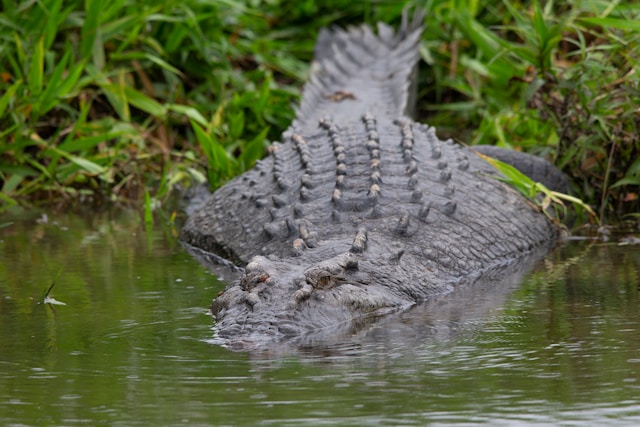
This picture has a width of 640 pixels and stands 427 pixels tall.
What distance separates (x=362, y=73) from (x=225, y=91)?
1072 millimetres

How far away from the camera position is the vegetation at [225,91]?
628 centimetres

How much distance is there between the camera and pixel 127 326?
4152 mm

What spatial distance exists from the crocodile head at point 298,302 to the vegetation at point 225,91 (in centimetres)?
219

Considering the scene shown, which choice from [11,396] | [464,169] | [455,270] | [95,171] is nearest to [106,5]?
[95,171]

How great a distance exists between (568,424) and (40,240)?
156 inches

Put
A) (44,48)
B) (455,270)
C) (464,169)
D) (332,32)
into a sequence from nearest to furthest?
(455,270)
(464,169)
(44,48)
(332,32)

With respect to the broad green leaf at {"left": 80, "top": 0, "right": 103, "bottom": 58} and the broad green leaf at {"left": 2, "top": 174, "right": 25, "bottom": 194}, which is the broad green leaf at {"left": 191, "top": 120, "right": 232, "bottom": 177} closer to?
the broad green leaf at {"left": 2, "top": 174, "right": 25, "bottom": 194}

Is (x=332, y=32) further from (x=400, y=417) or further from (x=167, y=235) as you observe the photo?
(x=400, y=417)

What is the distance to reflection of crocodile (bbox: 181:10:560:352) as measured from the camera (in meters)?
4.13

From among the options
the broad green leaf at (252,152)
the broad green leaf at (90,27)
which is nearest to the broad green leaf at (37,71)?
the broad green leaf at (90,27)

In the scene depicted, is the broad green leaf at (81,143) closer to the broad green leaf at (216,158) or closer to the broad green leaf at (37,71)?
the broad green leaf at (37,71)

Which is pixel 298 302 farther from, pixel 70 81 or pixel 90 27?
pixel 90 27

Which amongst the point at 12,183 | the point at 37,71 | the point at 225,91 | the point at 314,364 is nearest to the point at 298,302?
the point at 314,364

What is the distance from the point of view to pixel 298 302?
402cm
